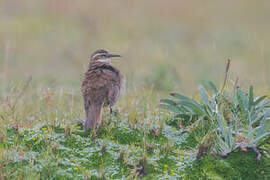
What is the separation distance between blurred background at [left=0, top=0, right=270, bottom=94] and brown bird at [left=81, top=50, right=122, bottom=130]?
14.4 ft

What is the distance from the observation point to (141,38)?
15.5 meters

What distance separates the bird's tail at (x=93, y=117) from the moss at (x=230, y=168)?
124 cm

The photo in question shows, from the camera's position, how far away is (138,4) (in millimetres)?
19453

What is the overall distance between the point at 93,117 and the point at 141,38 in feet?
35.4

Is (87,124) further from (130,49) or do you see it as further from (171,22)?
(171,22)

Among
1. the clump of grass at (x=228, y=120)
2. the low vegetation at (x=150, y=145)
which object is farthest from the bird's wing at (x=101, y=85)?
the clump of grass at (x=228, y=120)

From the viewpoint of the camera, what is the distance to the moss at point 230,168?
4.14m

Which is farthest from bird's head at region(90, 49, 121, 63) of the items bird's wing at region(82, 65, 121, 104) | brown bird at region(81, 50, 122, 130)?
bird's wing at region(82, 65, 121, 104)

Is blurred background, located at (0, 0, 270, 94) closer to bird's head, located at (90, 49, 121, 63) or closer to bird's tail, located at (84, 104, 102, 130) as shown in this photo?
bird's head, located at (90, 49, 121, 63)

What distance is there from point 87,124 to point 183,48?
10.4 metres

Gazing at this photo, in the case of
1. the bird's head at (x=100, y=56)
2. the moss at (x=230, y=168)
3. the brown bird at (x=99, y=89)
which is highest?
the bird's head at (x=100, y=56)

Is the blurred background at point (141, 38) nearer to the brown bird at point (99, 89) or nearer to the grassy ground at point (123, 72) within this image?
the grassy ground at point (123, 72)

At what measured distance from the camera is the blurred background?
39.2ft

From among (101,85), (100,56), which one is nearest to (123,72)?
(100,56)
